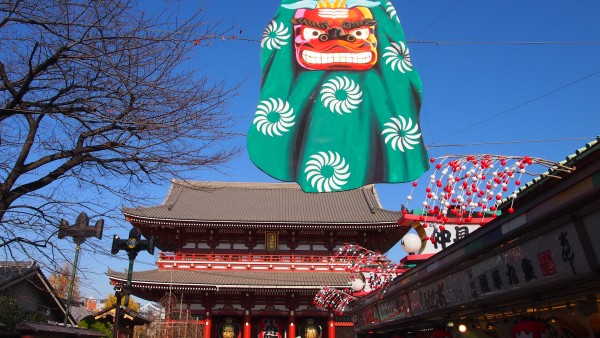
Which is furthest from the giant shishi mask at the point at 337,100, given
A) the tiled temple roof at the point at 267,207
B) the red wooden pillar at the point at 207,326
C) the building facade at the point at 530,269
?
the red wooden pillar at the point at 207,326

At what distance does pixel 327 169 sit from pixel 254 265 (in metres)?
19.6

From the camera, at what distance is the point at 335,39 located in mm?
5344

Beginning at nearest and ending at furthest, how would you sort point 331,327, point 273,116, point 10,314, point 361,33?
point 273,116, point 361,33, point 10,314, point 331,327

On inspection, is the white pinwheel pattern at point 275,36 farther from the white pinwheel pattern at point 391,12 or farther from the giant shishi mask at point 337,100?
the white pinwheel pattern at point 391,12

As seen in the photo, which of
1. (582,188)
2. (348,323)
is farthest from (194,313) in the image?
(582,188)

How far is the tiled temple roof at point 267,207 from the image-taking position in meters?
23.8

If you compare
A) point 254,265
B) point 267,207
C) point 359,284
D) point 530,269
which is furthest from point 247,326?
point 530,269

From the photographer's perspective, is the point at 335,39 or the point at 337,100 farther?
the point at 335,39

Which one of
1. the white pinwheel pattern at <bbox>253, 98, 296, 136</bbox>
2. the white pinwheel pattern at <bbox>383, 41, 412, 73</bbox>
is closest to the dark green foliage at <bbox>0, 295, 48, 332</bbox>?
the white pinwheel pattern at <bbox>253, 98, 296, 136</bbox>

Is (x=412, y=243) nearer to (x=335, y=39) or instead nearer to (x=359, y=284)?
(x=359, y=284)

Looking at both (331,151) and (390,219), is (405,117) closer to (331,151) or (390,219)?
(331,151)

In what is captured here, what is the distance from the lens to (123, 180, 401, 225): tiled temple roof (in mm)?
23797

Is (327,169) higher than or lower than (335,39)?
lower

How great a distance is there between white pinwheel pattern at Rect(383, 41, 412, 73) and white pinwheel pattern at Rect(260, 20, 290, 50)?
113 centimetres
